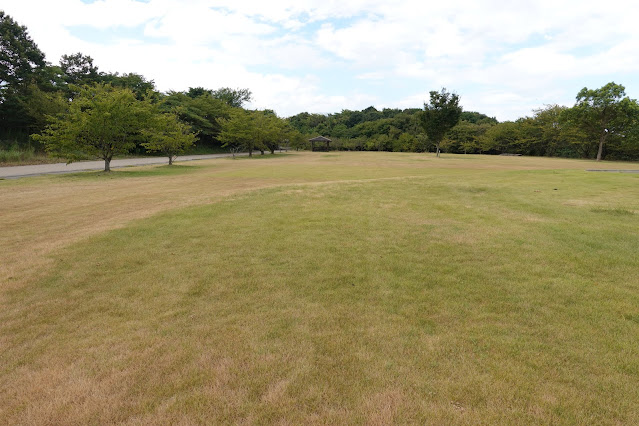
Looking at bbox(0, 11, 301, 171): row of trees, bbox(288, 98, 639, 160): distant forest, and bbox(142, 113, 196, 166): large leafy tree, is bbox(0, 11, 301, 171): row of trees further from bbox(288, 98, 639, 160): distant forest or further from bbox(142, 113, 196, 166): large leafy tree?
bbox(288, 98, 639, 160): distant forest

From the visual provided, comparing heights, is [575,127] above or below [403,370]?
above

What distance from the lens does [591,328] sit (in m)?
2.87

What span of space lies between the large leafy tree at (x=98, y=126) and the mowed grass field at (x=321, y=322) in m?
12.6

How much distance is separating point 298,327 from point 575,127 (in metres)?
49.5

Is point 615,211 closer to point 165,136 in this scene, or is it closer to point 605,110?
point 165,136

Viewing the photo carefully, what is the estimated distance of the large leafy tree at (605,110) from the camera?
3191 cm

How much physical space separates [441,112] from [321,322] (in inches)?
1582

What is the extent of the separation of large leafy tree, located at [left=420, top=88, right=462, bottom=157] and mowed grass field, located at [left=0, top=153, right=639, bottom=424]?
34743 millimetres

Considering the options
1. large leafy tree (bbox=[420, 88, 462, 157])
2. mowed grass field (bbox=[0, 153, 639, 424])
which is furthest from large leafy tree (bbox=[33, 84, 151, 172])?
large leafy tree (bbox=[420, 88, 462, 157])

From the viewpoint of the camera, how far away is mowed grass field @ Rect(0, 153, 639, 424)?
2.06 m

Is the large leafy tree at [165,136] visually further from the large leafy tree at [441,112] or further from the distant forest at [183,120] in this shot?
the large leafy tree at [441,112]

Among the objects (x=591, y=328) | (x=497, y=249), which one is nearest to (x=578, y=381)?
(x=591, y=328)

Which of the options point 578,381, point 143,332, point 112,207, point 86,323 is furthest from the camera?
point 112,207

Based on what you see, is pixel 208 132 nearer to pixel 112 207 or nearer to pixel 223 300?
pixel 112 207
